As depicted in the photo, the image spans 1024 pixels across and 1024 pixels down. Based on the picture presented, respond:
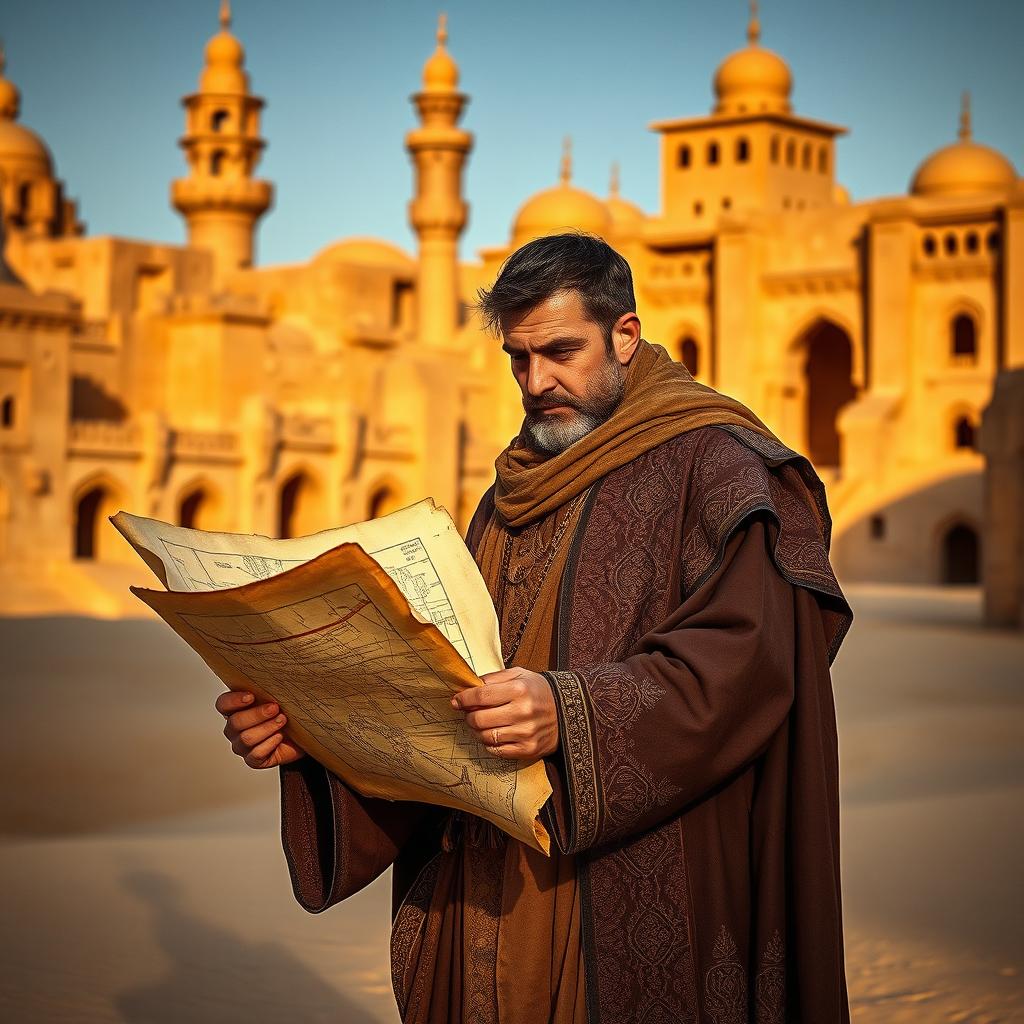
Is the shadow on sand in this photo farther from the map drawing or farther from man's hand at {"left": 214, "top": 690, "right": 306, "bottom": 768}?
the map drawing

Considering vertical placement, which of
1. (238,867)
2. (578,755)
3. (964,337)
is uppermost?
(964,337)

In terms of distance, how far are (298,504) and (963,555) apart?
13187mm

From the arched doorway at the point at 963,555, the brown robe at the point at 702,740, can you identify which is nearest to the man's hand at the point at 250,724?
the brown robe at the point at 702,740

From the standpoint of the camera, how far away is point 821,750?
2.60 m

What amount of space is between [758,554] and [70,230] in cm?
4665

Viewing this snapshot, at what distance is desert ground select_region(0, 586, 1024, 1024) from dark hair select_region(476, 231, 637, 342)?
3.52 metres

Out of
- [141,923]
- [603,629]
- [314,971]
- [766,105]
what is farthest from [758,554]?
[766,105]

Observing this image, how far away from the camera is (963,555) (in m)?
33.2

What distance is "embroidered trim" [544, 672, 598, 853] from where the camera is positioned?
7.87 ft

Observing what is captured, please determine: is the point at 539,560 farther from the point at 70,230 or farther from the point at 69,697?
the point at 70,230

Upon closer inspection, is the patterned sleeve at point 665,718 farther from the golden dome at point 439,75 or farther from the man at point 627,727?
the golden dome at point 439,75

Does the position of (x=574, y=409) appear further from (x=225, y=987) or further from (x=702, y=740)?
(x=225, y=987)

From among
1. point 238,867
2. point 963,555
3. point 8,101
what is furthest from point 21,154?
point 238,867

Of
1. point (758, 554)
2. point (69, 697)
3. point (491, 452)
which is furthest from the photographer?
point (491, 452)
